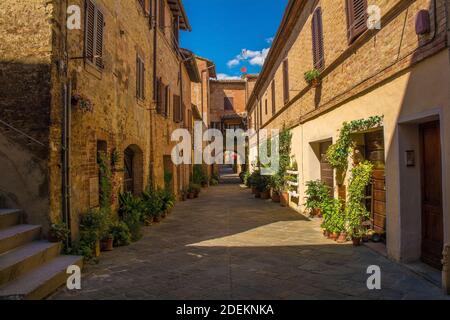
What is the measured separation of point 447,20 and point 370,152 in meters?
2.93

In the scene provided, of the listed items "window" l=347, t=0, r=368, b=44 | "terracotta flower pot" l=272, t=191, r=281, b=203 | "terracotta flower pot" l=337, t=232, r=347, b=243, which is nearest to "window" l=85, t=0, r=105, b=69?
"window" l=347, t=0, r=368, b=44

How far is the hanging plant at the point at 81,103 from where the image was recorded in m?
5.00

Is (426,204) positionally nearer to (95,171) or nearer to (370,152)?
(370,152)

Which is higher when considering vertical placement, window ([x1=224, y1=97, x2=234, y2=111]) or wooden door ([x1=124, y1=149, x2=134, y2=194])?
window ([x1=224, y1=97, x2=234, y2=111])

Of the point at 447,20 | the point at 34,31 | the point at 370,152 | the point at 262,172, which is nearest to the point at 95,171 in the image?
the point at 34,31

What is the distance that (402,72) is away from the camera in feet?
15.1

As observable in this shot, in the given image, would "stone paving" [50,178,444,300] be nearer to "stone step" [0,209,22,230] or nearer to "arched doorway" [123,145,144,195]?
"stone step" [0,209,22,230]

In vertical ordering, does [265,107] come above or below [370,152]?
above

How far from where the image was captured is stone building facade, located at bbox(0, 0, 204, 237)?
176 inches

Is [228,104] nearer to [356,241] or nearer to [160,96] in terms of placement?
[160,96]

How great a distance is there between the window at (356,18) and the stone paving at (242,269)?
3.93 meters

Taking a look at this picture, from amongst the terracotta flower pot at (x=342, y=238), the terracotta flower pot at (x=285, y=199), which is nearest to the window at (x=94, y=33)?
the terracotta flower pot at (x=342, y=238)

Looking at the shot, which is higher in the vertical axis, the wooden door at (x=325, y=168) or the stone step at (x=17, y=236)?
the wooden door at (x=325, y=168)

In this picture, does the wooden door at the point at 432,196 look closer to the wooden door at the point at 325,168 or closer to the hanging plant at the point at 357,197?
the hanging plant at the point at 357,197
